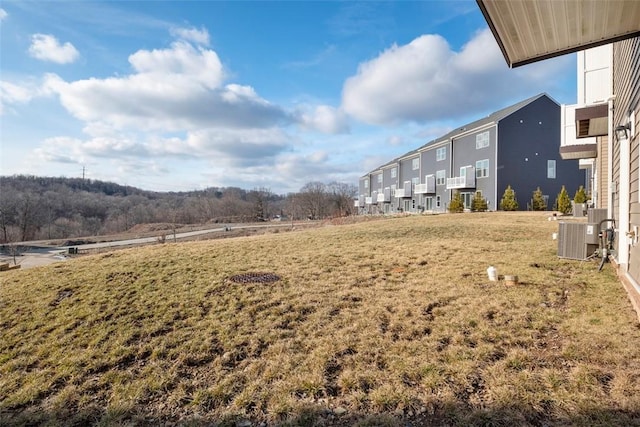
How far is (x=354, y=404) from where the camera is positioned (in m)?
2.62

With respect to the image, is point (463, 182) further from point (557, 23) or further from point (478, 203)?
point (557, 23)

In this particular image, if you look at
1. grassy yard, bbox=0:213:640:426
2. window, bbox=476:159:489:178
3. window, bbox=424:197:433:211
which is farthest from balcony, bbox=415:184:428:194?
grassy yard, bbox=0:213:640:426

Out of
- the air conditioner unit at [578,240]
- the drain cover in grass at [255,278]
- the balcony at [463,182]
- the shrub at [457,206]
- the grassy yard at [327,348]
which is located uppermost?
the balcony at [463,182]

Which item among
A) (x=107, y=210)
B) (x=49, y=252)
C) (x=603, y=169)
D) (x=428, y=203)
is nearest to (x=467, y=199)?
(x=428, y=203)

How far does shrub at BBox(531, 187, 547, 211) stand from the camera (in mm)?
21734

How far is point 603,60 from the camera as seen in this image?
7.00 m

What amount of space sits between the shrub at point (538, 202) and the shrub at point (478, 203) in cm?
298

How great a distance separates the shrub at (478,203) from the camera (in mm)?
22734

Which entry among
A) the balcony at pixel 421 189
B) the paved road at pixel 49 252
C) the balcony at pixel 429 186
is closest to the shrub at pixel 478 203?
the balcony at pixel 429 186

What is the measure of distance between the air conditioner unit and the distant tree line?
2982 centimetres

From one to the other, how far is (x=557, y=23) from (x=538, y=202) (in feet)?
74.5

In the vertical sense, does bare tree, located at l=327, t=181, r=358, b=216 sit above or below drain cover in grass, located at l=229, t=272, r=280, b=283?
above

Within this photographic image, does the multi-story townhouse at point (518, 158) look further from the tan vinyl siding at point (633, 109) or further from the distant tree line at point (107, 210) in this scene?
the tan vinyl siding at point (633, 109)

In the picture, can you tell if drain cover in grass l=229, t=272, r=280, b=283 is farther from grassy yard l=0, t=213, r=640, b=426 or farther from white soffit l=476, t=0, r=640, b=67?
white soffit l=476, t=0, r=640, b=67
